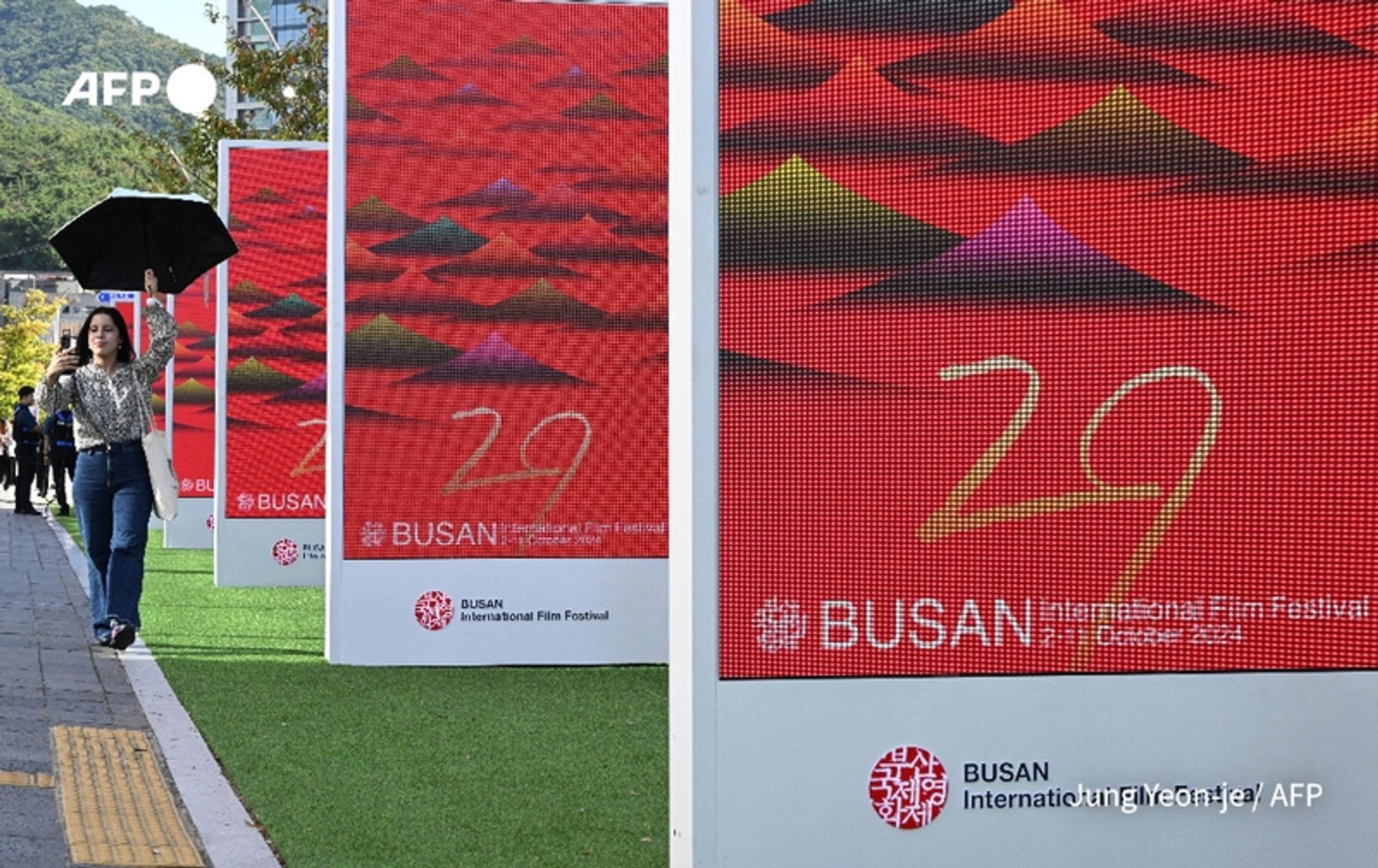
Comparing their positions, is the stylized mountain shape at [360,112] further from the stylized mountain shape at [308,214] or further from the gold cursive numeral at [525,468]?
the stylized mountain shape at [308,214]

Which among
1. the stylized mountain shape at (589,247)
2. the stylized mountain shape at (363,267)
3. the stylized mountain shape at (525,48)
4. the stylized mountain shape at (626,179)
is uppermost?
the stylized mountain shape at (525,48)

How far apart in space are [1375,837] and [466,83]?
6.83m

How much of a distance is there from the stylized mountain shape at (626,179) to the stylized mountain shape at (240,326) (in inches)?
A: 252

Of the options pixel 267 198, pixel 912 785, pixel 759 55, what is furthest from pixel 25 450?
pixel 912 785

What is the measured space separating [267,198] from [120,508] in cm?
592

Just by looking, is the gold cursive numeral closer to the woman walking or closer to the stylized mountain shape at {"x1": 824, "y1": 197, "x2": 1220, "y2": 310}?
the woman walking

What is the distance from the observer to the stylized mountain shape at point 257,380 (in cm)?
1697

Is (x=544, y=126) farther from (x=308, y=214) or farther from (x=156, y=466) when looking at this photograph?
(x=308, y=214)

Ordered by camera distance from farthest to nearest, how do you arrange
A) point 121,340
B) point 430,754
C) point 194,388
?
point 194,388
point 121,340
point 430,754

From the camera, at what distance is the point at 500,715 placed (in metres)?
9.41

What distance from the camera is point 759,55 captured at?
5.24 meters

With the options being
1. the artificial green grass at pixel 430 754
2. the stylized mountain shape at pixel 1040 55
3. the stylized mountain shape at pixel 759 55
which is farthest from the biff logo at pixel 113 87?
the stylized mountain shape at pixel 1040 55

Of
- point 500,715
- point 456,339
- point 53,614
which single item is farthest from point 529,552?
point 53,614

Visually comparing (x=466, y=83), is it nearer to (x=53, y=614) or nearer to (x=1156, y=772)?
(x=53, y=614)
